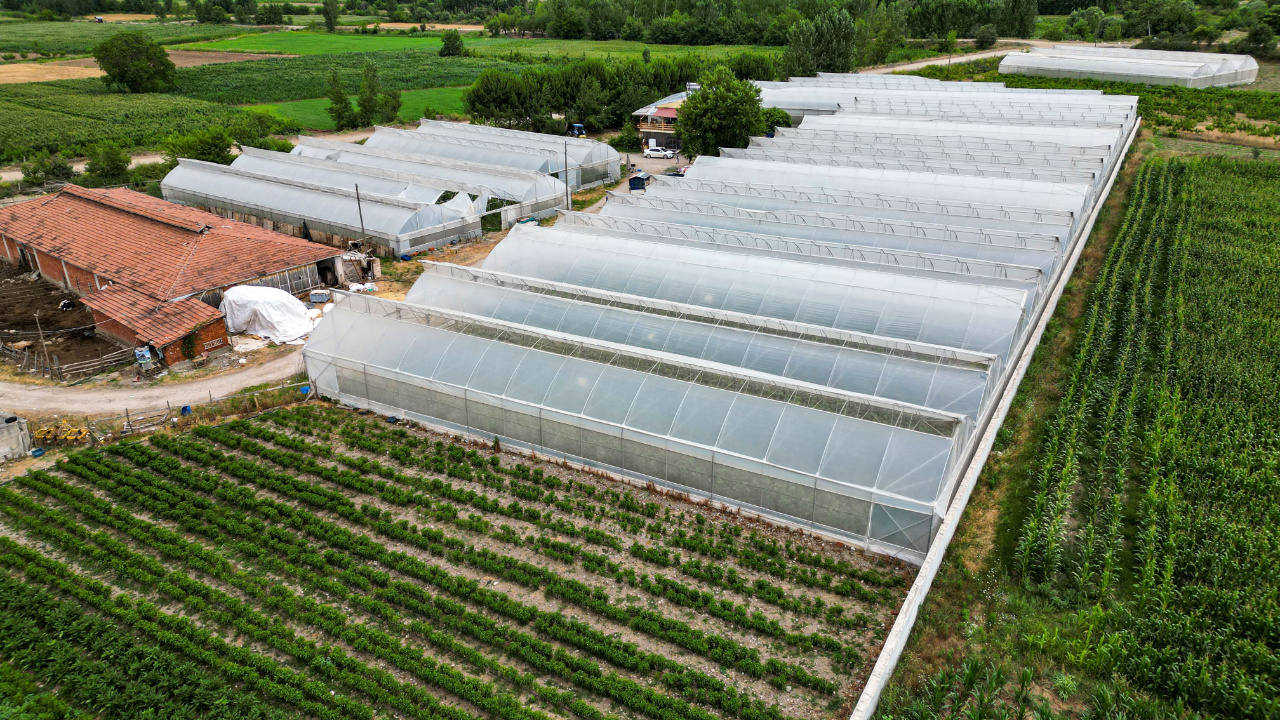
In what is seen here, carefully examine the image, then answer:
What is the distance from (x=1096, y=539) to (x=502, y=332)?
17575 mm

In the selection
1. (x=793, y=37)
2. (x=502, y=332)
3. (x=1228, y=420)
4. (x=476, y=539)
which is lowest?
(x=476, y=539)

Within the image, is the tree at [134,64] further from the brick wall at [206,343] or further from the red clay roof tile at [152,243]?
the brick wall at [206,343]

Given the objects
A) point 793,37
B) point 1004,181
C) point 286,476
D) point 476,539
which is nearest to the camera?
point 476,539

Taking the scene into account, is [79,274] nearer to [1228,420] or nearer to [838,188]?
[838,188]

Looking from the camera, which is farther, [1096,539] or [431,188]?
[431,188]

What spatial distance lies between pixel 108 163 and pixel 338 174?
733 inches

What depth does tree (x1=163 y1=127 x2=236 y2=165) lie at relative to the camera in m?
51.2

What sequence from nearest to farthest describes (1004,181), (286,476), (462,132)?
(286,476), (1004,181), (462,132)

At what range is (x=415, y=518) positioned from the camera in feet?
63.5

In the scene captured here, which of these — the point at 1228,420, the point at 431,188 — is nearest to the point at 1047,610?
the point at 1228,420

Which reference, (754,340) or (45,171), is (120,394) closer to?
(754,340)

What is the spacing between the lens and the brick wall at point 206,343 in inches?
1072

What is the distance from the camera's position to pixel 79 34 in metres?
120

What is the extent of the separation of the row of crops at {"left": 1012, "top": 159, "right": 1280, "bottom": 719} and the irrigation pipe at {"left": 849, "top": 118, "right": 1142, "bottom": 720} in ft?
4.80
